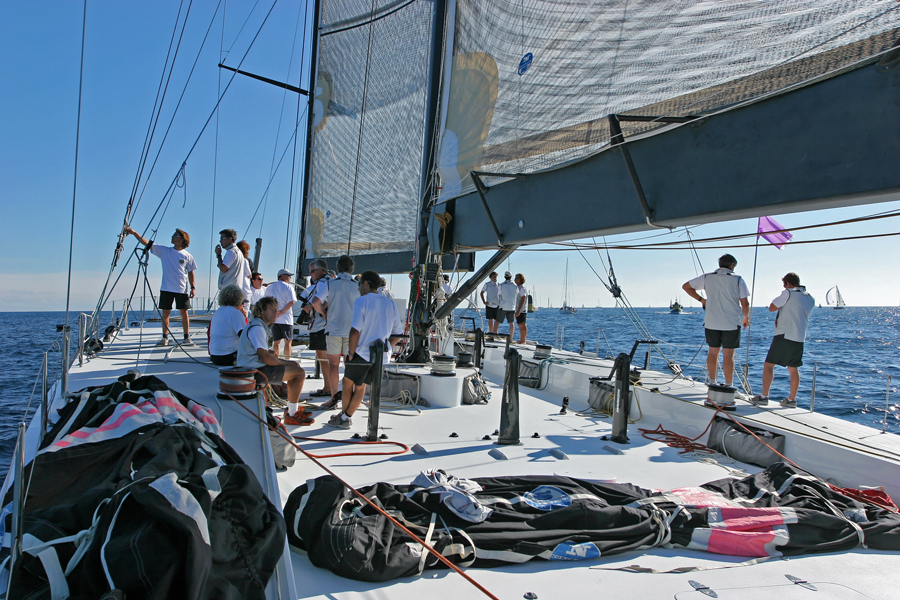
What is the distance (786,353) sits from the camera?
482cm

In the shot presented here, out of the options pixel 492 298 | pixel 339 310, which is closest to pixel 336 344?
pixel 339 310

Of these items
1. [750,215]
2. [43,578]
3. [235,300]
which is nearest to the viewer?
[43,578]

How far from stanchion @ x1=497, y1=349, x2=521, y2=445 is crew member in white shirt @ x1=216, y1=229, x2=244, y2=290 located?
319 centimetres

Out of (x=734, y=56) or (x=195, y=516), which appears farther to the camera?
Answer: (x=734, y=56)

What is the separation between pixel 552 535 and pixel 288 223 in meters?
8.67

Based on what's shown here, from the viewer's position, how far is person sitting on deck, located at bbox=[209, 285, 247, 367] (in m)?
4.28

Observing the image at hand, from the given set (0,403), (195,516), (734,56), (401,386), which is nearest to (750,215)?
(734,56)

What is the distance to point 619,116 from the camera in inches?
97.9

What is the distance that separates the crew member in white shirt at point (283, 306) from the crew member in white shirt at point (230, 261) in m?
0.37

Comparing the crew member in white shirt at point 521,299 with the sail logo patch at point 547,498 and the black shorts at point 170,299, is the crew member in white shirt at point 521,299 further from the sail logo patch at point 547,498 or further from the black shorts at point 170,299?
the sail logo patch at point 547,498

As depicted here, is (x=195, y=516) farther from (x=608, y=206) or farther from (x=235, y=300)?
(x=235, y=300)

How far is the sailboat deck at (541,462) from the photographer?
2064 mm

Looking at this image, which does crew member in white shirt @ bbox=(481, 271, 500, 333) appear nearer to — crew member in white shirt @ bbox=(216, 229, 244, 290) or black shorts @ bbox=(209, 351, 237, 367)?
crew member in white shirt @ bbox=(216, 229, 244, 290)

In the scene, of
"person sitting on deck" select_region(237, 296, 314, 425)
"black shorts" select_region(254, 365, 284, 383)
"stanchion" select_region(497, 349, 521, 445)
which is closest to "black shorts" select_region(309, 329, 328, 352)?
"person sitting on deck" select_region(237, 296, 314, 425)
